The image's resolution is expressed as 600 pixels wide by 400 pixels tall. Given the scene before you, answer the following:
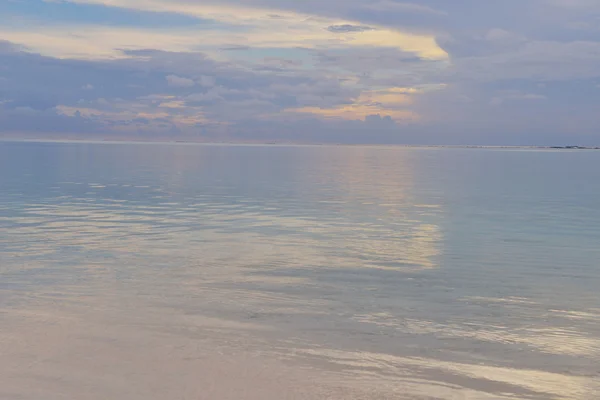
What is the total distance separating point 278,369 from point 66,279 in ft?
34.1

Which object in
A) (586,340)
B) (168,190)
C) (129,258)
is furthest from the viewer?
(168,190)

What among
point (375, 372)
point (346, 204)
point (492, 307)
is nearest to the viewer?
point (375, 372)

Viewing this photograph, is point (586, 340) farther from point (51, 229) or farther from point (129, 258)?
point (51, 229)

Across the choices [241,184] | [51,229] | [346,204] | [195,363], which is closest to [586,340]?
[195,363]

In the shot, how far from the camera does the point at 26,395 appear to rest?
1114 centimetres

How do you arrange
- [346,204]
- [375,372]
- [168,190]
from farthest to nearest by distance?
1. [168,190]
2. [346,204]
3. [375,372]

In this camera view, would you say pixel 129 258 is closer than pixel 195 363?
No

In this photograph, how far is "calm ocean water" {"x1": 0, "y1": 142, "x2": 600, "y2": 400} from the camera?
12.1 m

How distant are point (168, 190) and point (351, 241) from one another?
100 ft

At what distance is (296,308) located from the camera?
1730cm

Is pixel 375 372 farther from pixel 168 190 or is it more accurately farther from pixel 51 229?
pixel 168 190

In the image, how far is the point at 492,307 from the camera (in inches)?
700

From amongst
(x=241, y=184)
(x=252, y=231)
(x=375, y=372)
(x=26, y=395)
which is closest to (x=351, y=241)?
(x=252, y=231)

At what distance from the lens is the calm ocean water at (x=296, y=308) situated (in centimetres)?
1209
